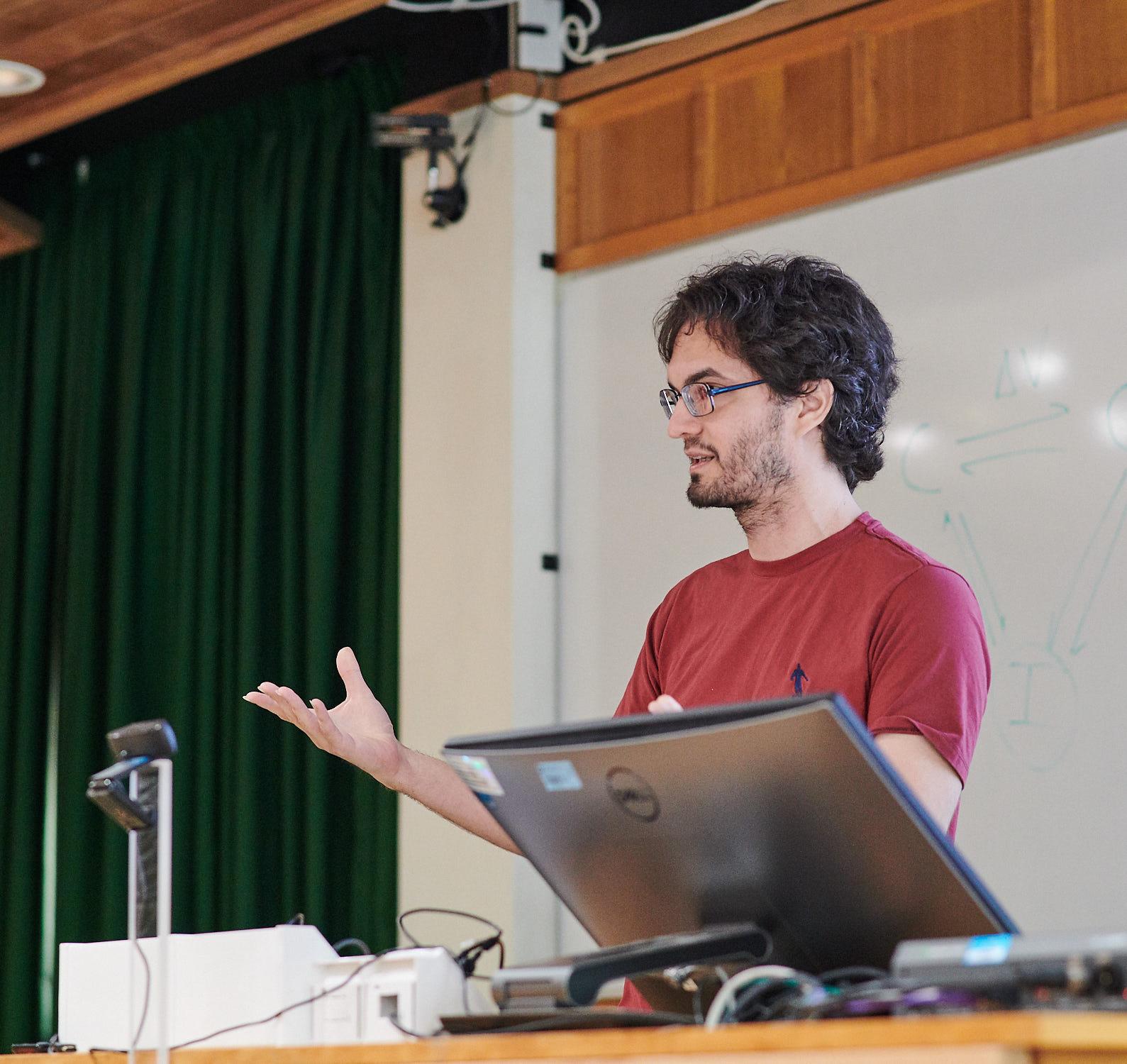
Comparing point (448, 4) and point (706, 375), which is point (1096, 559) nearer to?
point (706, 375)

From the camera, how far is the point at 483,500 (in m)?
3.64

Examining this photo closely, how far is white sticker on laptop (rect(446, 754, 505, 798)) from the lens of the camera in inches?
56.6

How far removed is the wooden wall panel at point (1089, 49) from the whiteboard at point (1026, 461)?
0.09 meters

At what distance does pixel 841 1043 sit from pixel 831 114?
2512 millimetres

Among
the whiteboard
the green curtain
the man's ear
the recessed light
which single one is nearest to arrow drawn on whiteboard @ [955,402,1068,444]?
the whiteboard

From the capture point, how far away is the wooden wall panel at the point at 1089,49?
112 inches

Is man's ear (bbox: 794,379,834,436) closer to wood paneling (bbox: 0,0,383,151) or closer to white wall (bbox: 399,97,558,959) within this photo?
white wall (bbox: 399,97,558,959)

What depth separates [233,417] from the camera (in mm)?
4207

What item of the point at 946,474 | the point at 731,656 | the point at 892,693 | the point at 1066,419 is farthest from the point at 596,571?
the point at 892,693

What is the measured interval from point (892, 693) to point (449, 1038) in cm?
64

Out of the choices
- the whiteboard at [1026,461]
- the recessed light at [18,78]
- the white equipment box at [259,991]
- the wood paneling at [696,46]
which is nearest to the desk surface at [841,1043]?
the white equipment box at [259,991]

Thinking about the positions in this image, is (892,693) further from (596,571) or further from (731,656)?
(596,571)

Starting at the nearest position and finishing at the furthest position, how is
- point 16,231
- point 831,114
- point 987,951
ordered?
point 987,951
point 831,114
point 16,231

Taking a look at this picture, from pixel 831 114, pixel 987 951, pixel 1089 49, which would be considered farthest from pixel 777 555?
pixel 831 114
